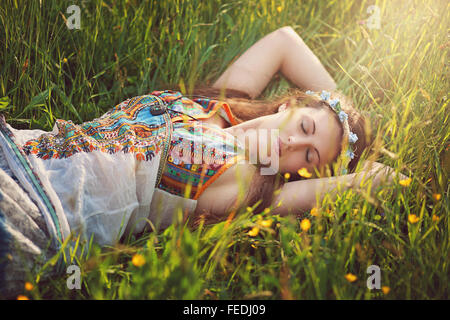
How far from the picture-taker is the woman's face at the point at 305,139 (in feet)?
5.24

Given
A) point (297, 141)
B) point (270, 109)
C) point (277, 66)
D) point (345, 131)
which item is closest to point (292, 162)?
point (297, 141)

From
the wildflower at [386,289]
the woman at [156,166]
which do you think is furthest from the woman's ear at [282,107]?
the wildflower at [386,289]

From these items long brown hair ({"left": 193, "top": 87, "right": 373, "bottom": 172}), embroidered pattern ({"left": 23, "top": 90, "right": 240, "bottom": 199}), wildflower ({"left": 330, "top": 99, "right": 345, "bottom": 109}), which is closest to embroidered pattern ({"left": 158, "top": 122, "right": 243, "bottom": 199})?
embroidered pattern ({"left": 23, "top": 90, "right": 240, "bottom": 199})

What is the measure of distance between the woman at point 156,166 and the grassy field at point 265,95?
0.09 meters

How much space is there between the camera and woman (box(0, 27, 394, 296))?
1.17 metres

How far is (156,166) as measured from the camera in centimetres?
139

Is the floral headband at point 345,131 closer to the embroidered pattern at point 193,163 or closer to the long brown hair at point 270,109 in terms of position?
the long brown hair at point 270,109

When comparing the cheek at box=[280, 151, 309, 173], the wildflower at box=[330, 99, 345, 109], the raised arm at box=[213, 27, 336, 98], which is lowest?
the cheek at box=[280, 151, 309, 173]

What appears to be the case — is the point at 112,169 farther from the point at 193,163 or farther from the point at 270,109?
the point at 270,109

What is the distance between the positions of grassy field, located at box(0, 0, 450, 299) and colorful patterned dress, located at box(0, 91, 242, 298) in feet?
0.37

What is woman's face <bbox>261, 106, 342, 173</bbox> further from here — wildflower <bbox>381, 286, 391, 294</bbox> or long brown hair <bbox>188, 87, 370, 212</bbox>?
wildflower <bbox>381, 286, 391, 294</bbox>

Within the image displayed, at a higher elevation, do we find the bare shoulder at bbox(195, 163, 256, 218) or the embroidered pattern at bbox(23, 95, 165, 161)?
the embroidered pattern at bbox(23, 95, 165, 161)

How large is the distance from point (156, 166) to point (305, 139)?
0.62m
